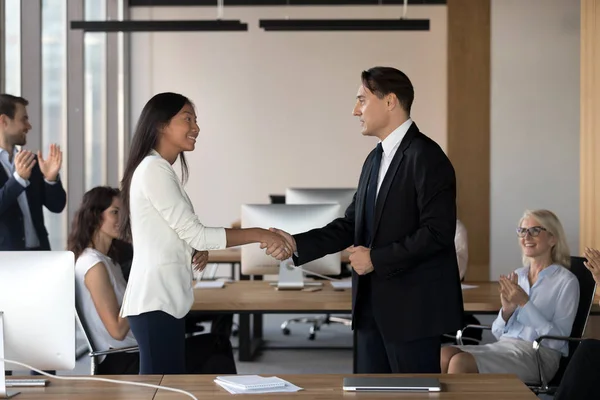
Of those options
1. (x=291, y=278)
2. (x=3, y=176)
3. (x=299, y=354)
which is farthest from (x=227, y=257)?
(x=3, y=176)

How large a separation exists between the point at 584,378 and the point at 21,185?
382cm

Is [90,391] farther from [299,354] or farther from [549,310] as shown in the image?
[299,354]

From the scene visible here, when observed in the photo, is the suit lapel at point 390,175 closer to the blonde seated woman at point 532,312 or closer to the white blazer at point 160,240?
the white blazer at point 160,240

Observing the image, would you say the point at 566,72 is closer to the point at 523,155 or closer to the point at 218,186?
the point at 523,155

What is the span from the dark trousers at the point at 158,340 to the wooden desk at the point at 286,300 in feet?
4.61

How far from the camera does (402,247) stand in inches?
138

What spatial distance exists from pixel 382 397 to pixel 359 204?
1.20 meters

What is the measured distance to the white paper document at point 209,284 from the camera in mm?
5852

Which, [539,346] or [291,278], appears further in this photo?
[291,278]

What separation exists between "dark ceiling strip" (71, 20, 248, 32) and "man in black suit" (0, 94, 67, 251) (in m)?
2.54

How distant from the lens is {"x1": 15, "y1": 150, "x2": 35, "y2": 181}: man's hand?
220 inches

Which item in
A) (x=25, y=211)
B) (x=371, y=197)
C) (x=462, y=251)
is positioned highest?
(x=371, y=197)

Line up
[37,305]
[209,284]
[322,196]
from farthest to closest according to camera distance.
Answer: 1. [322,196]
2. [209,284]
3. [37,305]

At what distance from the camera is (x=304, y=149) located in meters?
12.3
